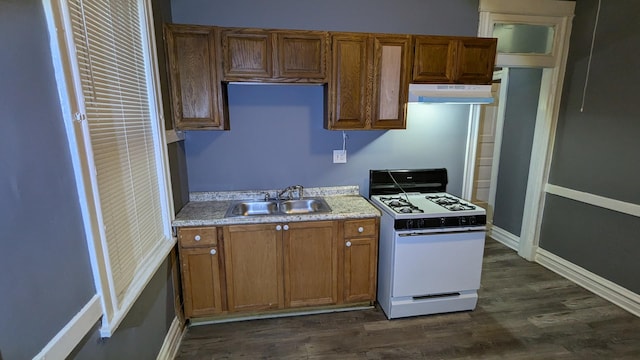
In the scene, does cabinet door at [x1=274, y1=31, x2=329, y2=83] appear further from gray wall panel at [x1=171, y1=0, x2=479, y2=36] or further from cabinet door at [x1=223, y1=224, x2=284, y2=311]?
cabinet door at [x1=223, y1=224, x2=284, y2=311]

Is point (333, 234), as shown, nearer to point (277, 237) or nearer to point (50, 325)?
point (277, 237)

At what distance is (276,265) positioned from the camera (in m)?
2.45

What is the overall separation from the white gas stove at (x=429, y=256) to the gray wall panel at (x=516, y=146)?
1600 mm

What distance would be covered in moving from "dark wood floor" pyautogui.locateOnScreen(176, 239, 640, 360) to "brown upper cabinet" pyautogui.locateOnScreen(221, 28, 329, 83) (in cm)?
198

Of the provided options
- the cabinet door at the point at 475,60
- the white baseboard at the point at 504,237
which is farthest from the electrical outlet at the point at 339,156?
the white baseboard at the point at 504,237

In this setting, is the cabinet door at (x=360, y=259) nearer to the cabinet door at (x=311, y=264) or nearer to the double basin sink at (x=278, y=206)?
the cabinet door at (x=311, y=264)

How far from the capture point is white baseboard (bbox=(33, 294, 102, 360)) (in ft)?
3.27

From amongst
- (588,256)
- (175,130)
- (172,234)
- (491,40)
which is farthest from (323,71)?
(588,256)

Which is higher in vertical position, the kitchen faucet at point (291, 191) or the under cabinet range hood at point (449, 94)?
the under cabinet range hood at point (449, 94)

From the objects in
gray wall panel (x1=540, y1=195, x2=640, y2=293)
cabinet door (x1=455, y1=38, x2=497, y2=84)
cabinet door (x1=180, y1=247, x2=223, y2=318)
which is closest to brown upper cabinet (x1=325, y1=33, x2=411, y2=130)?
cabinet door (x1=455, y1=38, x2=497, y2=84)

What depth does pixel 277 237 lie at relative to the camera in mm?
2395

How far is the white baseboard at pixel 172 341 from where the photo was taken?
2.05 m

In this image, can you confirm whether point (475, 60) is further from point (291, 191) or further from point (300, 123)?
point (291, 191)

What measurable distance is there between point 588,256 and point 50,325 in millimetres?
4012
